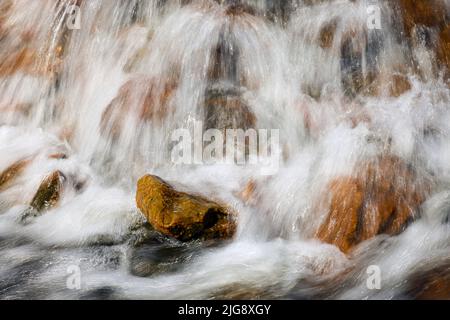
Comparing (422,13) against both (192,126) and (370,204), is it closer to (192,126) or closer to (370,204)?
(370,204)

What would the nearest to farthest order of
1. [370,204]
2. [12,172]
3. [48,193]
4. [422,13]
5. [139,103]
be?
[370,204], [48,193], [139,103], [12,172], [422,13]

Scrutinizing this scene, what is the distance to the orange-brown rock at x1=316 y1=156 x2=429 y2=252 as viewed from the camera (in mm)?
5484

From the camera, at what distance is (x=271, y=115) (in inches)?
278

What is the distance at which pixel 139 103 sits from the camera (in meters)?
7.17

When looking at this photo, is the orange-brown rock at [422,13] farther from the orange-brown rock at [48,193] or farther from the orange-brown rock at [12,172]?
the orange-brown rock at [12,172]

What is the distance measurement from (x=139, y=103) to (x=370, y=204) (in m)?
3.27

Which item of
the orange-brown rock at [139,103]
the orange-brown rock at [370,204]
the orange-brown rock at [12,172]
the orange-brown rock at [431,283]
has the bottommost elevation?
the orange-brown rock at [431,283]

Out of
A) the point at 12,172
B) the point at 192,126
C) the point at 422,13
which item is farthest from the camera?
the point at 422,13

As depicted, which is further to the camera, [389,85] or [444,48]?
[444,48]

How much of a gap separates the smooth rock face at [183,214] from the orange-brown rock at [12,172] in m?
2.18

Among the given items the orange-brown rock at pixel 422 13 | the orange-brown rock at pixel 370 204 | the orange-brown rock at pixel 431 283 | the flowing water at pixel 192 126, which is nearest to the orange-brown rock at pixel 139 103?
the flowing water at pixel 192 126

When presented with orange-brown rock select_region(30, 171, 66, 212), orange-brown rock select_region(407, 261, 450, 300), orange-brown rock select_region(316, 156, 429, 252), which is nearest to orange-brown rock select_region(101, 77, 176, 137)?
orange-brown rock select_region(30, 171, 66, 212)

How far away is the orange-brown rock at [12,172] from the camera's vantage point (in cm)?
716

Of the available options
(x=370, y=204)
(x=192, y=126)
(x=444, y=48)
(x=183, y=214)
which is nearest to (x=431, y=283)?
(x=370, y=204)
